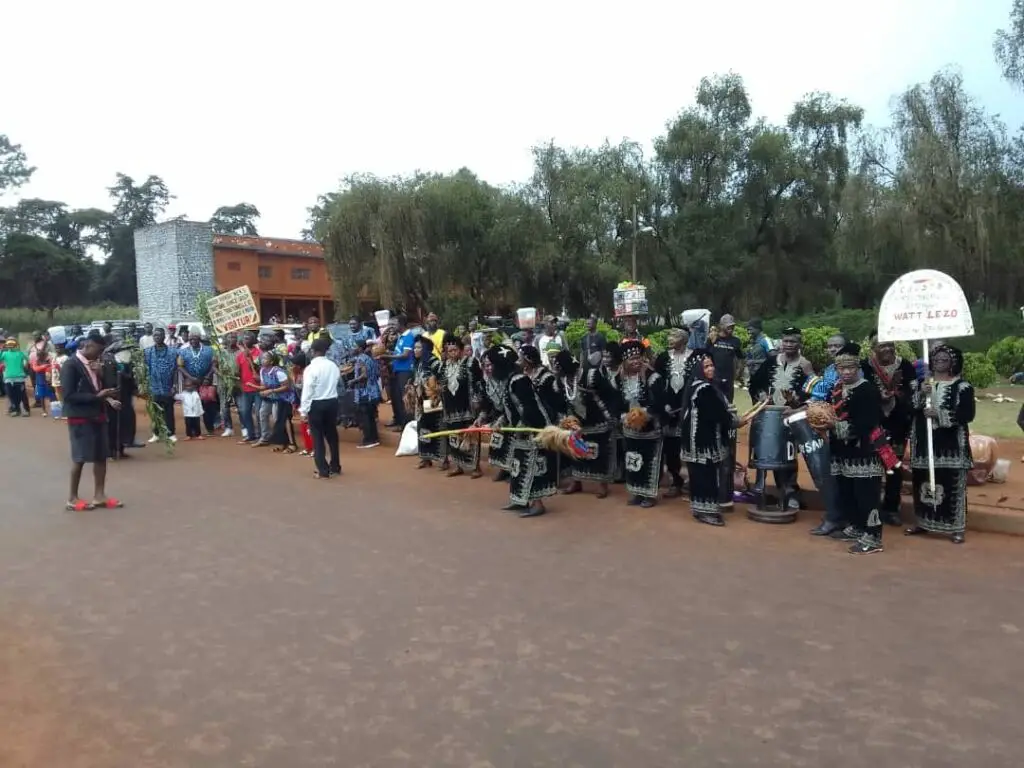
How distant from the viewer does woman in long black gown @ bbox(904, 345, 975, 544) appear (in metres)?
6.31

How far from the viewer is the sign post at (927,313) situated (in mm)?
6418

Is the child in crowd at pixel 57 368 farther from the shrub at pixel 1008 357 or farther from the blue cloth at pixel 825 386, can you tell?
the shrub at pixel 1008 357

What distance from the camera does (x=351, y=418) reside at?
13078mm

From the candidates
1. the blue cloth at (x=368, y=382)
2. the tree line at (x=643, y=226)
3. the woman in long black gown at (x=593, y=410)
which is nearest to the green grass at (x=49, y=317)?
the tree line at (x=643, y=226)

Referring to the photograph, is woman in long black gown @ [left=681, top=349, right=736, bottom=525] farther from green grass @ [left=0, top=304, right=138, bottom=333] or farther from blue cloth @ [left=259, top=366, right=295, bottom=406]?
green grass @ [left=0, top=304, right=138, bottom=333]

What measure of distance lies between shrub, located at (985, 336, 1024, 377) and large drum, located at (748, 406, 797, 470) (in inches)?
433

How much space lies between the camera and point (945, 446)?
636 centimetres

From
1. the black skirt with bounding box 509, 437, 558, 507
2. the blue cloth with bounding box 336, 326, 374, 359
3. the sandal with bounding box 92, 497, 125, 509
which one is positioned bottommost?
the sandal with bounding box 92, 497, 125, 509

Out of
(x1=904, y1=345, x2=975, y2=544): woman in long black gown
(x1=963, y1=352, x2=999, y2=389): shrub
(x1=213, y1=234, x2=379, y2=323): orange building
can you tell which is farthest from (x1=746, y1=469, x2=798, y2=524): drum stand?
(x1=213, y1=234, x2=379, y2=323): orange building

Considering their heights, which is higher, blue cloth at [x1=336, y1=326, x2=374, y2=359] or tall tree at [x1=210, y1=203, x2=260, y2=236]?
tall tree at [x1=210, y1=203, x2=260, y2=236]

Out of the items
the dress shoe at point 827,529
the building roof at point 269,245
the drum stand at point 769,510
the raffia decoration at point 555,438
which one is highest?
the building roof at point 269,245

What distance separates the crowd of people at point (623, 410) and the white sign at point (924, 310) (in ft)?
0.74

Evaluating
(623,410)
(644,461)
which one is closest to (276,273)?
(623,410)

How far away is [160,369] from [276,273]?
3305 cm
